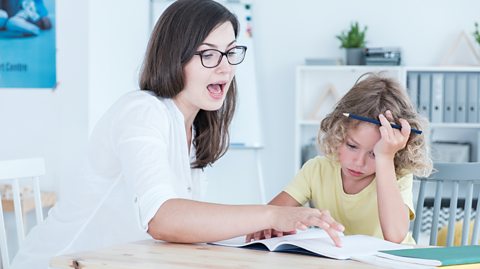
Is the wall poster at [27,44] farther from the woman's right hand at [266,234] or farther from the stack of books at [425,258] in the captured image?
the stack of books at [425,258]

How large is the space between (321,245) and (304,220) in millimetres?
72

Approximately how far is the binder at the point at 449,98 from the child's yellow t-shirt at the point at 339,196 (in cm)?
272

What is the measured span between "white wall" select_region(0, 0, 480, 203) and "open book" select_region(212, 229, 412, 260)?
2.22m

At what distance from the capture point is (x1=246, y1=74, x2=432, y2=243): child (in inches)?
74.5

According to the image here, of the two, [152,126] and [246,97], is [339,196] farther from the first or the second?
[246,97]

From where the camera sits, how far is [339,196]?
6.87ft

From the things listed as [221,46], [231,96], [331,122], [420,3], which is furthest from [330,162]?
[420,3]

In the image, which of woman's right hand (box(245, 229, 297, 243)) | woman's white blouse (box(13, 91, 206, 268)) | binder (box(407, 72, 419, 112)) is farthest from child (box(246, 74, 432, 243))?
binder (box(407, 72, 419, 112))

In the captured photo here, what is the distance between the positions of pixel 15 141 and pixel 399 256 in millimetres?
2706

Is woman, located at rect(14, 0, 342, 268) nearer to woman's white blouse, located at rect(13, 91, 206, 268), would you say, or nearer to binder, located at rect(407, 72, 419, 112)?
woman's white blouse, located at rect(13, 91, 206, 268)

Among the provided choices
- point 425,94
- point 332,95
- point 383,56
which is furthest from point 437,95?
point 332,95

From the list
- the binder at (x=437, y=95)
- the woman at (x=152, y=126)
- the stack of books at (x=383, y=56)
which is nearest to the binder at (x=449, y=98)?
the binder at (x=437, y=95)

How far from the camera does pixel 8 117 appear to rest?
3.77 meters

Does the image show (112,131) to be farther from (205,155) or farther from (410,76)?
(410,76)
